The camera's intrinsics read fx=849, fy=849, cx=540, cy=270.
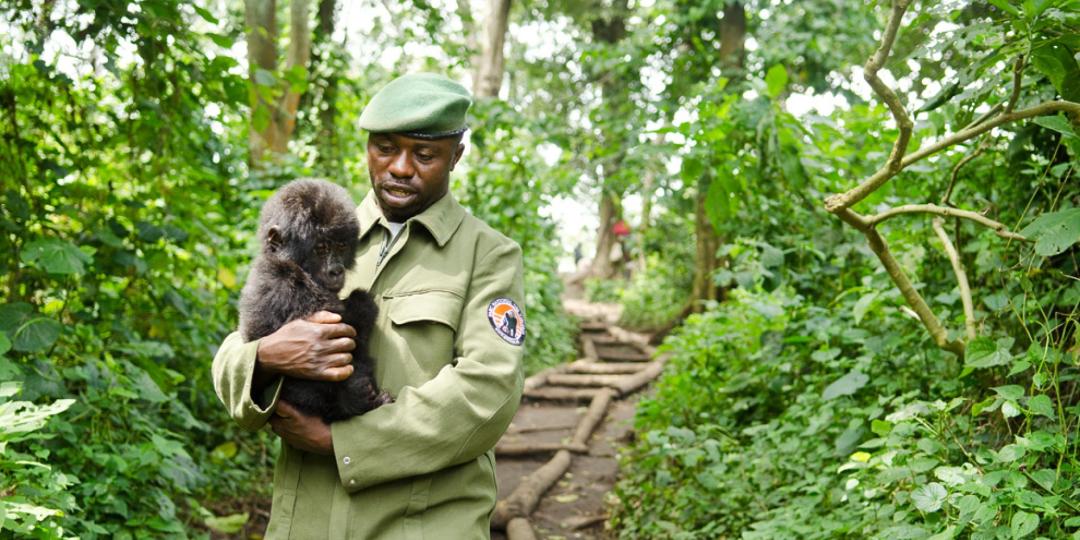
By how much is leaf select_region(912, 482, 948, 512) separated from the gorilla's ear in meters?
2.00

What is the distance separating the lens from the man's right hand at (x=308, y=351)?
1.98 metres

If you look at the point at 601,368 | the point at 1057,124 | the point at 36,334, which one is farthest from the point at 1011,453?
the point at 601,368

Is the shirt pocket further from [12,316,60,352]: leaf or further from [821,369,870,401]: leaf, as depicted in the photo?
[821,369,870,401]: leaf

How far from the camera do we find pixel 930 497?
257cm

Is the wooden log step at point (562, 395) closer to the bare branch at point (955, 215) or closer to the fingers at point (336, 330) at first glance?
the bare branch at point (955, 215)

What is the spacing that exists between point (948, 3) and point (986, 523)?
5.44ft

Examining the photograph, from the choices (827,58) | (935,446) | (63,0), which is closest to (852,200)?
(935,446)

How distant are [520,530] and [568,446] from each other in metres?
2.19

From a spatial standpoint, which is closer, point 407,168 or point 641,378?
point 407,168

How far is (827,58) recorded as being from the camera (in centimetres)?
1012

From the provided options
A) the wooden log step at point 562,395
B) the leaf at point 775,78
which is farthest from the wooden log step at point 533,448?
the leaf at point 775,78

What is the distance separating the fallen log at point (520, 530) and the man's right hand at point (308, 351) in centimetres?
317

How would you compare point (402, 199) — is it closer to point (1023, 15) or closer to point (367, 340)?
point (367, 340)

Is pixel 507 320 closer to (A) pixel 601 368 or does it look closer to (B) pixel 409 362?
(B) pixel 409 362
